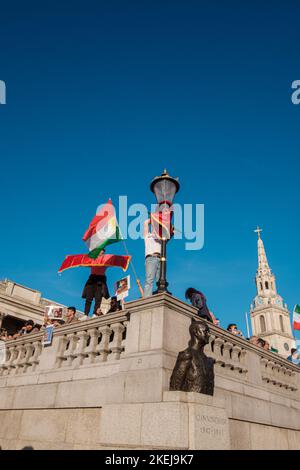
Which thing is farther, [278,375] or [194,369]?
[278,375]

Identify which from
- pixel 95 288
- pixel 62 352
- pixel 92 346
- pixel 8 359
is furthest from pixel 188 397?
pixel 8 359

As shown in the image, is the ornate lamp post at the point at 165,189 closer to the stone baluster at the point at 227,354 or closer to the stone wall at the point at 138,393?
the stone wall at the point at 138,393

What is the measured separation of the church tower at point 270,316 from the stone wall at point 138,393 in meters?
80.9

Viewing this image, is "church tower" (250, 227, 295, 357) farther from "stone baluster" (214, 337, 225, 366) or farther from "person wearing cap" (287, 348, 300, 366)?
"stone baluster" (214, 337, 225, 366)

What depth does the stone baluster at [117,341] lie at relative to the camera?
7.82m

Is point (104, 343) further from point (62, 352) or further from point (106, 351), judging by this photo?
point (62, 352)

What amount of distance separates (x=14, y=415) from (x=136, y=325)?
4458 mm

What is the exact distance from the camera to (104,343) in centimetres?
827

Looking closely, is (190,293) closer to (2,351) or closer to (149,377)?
(149,377)

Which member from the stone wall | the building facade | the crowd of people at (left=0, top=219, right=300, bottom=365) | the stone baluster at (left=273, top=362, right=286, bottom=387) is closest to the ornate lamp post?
the crowd of people at (left=0, top=219, right=300, bottom=365)

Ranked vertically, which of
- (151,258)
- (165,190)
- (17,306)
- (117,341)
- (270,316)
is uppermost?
(270,316)

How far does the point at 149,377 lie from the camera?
655 centimetres

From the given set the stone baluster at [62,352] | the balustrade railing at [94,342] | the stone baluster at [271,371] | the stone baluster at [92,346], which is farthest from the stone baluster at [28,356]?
the stone baluster at [271,371]

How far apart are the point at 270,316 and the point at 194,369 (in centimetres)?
9126
